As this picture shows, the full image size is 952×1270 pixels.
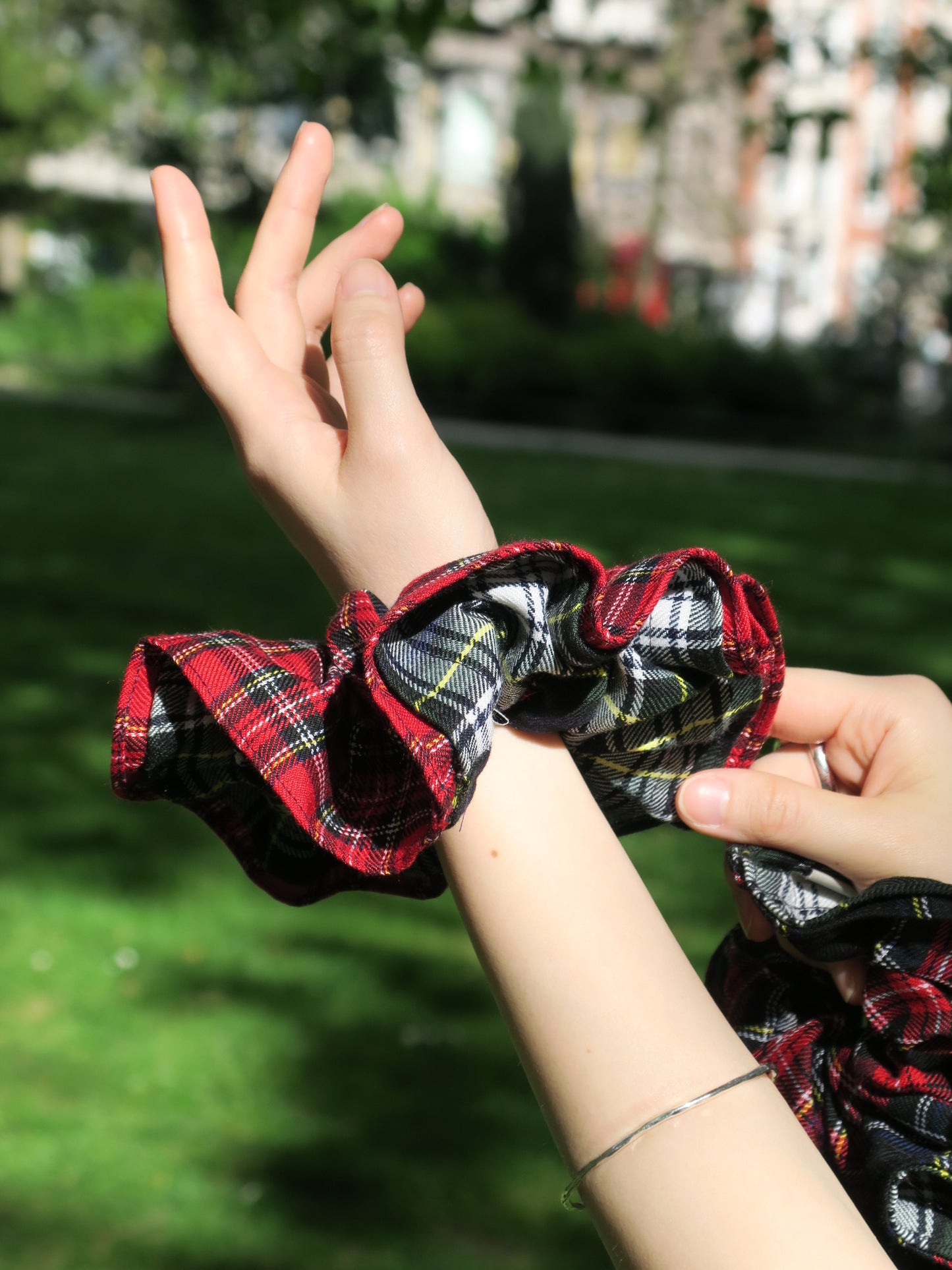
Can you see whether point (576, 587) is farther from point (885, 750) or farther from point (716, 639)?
point (885, 750)

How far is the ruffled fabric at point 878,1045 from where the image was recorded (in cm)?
113

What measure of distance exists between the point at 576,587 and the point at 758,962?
0.52 metres

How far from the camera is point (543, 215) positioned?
22078mm

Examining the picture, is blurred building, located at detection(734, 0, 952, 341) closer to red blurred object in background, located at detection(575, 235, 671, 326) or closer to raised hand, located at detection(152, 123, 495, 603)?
red blurred object in background, located at detection(575, 235, 671, 326)

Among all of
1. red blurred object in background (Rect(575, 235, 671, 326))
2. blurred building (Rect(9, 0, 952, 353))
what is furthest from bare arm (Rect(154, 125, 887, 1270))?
red blurred object in background (Rect(575, 235, 671, 326))

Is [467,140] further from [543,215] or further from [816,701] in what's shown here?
[816,701]

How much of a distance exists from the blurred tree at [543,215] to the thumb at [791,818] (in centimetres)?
2130

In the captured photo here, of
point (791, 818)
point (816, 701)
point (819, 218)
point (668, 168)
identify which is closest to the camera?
point (791, 818)

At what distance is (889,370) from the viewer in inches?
725

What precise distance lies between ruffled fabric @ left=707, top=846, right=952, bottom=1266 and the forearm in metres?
0.24

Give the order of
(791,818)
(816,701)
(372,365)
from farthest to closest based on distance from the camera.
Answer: (816,701) → (791,818) → (372,365)

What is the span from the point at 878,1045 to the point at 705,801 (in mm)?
290

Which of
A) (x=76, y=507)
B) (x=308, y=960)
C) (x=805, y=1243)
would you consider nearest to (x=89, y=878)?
(x=308, y=960)

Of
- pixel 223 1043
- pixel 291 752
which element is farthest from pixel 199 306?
pixel 223 1043
